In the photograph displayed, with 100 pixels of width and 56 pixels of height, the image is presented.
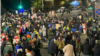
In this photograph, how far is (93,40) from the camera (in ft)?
41.1

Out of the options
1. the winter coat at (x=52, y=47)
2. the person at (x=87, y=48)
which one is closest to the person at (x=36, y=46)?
the winter coat at (x=52, y=47)

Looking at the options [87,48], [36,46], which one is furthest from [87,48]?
[36,46]

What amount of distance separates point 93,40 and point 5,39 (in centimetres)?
574

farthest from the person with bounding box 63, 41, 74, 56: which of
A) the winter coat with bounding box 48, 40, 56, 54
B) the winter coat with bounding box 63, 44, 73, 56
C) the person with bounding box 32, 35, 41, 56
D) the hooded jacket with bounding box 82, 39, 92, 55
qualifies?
the person with bounding box 32, 35, 41, 56

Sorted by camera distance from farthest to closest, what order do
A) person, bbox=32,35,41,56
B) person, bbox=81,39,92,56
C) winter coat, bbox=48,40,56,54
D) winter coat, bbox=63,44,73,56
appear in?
1. winter coat, bbox=48,40,56,54
2. person, bbox=32,35,41,56
3. person, bbox=81,39,92,56
4. winter coat, bbox=63,44,73,56

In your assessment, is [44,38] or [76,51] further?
[44,38]

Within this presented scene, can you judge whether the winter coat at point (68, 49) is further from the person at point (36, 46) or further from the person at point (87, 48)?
the person at point (36, 46)

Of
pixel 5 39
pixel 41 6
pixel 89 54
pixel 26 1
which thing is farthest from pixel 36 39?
pixel 41 6

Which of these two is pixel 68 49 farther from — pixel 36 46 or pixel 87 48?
pixel 36 46

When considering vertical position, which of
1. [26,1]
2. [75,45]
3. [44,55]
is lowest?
[44,55]

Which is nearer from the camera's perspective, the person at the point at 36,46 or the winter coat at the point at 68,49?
the winter coat at the point at 68,49

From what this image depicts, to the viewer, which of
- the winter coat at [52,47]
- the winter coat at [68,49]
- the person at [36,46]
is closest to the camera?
the winter coat at [68,49]

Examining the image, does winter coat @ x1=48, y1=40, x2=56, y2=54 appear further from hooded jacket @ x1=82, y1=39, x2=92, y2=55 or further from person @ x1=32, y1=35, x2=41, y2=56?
hooded jacket @ x1=82, y1=39, x2=92, y2=55

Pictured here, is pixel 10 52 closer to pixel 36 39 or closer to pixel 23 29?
pixel 36 39
